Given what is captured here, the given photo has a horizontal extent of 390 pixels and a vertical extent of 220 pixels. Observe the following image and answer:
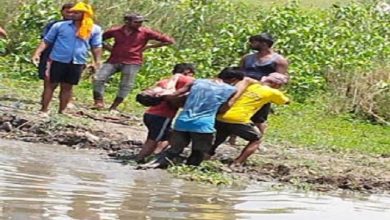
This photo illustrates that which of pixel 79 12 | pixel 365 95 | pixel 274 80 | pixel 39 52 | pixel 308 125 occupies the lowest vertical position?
pixel 308 125

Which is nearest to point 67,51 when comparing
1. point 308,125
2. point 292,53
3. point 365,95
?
point 308,125

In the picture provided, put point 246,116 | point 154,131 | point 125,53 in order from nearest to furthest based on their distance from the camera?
1. point 246,116
2. point 154,131
3. point 125,53

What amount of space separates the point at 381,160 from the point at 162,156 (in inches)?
114

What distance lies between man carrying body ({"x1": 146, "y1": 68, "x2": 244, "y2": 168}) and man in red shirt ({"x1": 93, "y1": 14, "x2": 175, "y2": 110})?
3.98 metres

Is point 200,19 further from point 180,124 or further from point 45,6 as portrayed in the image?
point 180,124

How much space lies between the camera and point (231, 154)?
432 inches

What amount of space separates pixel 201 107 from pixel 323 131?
4767mm

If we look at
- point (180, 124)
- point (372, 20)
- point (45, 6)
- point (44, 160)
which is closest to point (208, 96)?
point (180, 124)

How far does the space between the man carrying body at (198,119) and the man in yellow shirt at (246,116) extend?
22 centimetres

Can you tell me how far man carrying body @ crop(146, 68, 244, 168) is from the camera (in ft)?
32.1

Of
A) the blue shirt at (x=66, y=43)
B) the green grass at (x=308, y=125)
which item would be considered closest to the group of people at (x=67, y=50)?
the blue shirt at (x=66, y=43)

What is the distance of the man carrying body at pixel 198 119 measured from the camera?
9.79 m

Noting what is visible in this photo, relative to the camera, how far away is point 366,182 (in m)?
9.78

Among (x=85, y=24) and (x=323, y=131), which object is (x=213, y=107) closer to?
(x=85, y=24)
